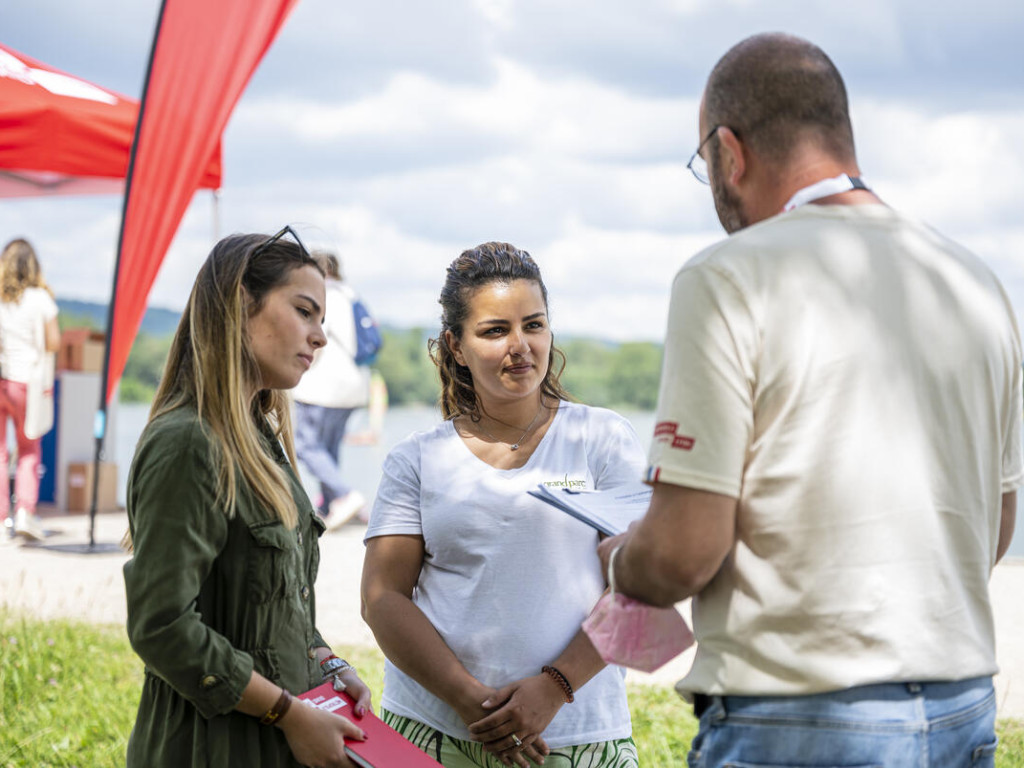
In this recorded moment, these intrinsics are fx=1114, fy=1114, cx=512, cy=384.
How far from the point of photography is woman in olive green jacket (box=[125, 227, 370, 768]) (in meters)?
1.87

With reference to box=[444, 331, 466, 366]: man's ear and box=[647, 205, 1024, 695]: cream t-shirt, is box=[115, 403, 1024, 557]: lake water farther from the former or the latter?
box=[647, 205, 1024, 695]: cream t-shirt

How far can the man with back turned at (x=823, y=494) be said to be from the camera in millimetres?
1491

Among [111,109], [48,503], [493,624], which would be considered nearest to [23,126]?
[111,109]

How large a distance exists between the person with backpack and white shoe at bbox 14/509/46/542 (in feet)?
6.63

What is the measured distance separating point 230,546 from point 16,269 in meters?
7.67

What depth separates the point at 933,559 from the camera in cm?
152

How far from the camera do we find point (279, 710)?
1963 mm

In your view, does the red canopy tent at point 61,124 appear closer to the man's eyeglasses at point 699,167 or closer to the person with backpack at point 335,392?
the person with backpack at point 335,392

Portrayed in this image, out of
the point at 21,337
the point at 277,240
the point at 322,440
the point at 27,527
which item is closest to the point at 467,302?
the point at 277,240

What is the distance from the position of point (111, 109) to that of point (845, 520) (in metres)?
6.68

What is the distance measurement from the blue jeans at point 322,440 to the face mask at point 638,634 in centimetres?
722

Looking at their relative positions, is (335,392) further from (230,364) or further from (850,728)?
(850,728)

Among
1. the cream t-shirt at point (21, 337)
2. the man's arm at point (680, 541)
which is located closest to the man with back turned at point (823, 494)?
the man's arm at point (680, 541)

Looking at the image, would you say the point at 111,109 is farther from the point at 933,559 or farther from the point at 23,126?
the point at 933,559
